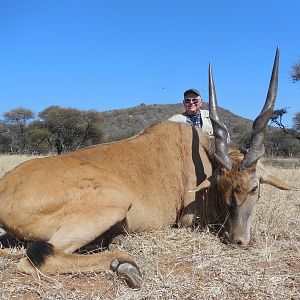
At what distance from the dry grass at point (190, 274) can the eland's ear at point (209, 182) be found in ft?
1.42

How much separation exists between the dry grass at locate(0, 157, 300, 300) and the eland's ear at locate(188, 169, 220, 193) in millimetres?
434

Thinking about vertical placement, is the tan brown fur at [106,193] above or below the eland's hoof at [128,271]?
above

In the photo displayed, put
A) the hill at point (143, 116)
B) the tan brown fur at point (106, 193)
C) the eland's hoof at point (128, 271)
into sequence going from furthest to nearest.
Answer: the hill at point (143, 116)
the tan brown fur at point (106, 193)
the eland's hoof at point (128, 271)

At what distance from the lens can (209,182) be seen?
4.42 metres

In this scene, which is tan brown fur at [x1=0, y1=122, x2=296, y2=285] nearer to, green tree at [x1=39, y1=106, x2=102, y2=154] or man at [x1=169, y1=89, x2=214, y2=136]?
man at [x1=169, y1=89, x2=214, y2=136]

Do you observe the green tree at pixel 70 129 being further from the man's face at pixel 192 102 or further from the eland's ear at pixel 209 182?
the eland's ear at pixel 209 182

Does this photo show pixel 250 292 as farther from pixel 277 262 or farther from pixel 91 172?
pixel 91 172

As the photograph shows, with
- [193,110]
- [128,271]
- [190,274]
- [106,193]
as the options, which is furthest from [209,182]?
[193,110]

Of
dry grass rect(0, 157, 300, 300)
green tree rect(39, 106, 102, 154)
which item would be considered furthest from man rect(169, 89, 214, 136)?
green tree rect(39, 106, 102, 154)

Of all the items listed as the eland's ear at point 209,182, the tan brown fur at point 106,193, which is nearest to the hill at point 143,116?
the tan brown fur at point 106,193

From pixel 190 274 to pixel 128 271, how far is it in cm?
47

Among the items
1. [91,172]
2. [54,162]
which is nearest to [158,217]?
[91,172]

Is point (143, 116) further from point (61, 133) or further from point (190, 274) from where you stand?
point (190, 274)

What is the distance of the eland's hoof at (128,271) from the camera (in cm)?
302
